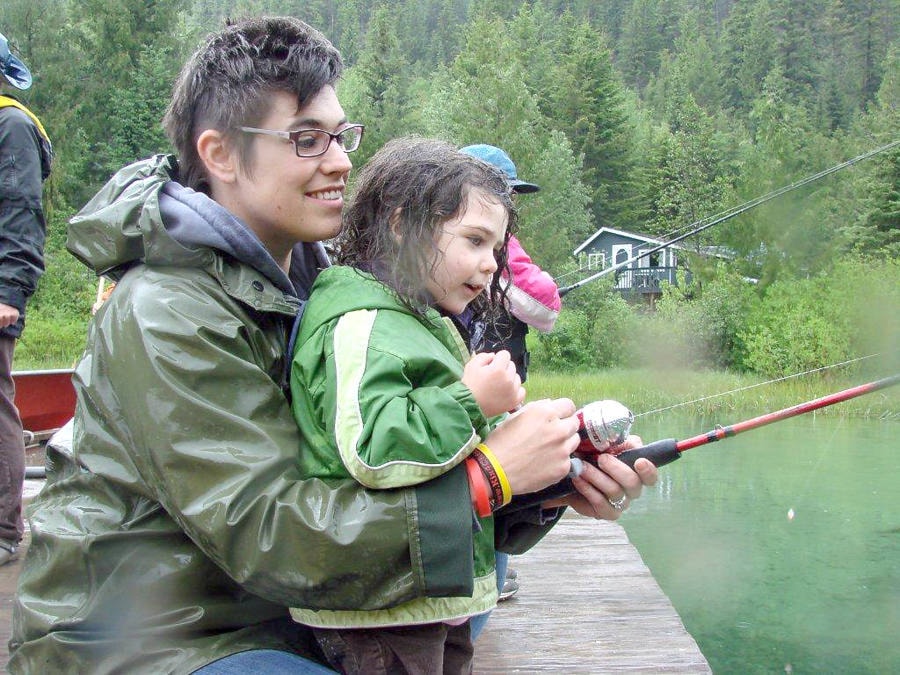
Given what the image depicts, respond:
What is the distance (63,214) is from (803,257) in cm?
1857

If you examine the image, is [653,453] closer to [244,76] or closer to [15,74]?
[244,76]

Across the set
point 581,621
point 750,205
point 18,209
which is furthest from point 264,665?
point 750,205

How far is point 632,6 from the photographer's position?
228ft

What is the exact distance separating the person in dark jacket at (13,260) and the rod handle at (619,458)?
192cm

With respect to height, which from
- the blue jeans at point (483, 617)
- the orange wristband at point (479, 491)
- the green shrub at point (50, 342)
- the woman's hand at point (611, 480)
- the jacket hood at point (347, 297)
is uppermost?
the jacket hood at point (347, 297)

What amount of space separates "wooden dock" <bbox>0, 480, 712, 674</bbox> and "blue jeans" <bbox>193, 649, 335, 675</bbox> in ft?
3.88

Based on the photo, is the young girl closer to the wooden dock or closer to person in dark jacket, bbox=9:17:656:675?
person in dark jacket, bbox=9:17:656:675

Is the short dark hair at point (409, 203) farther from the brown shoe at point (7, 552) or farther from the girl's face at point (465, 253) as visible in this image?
the brown shoe at point (7, 552)

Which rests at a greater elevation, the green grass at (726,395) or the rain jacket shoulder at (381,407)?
the rain jacket shoulder at (381,407)

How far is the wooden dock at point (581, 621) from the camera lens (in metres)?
2.36

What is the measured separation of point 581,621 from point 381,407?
173 centimetres

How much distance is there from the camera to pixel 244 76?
138 cm

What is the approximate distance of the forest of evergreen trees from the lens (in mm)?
15656

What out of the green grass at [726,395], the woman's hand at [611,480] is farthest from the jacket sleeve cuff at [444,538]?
the green grass at [726,395]
